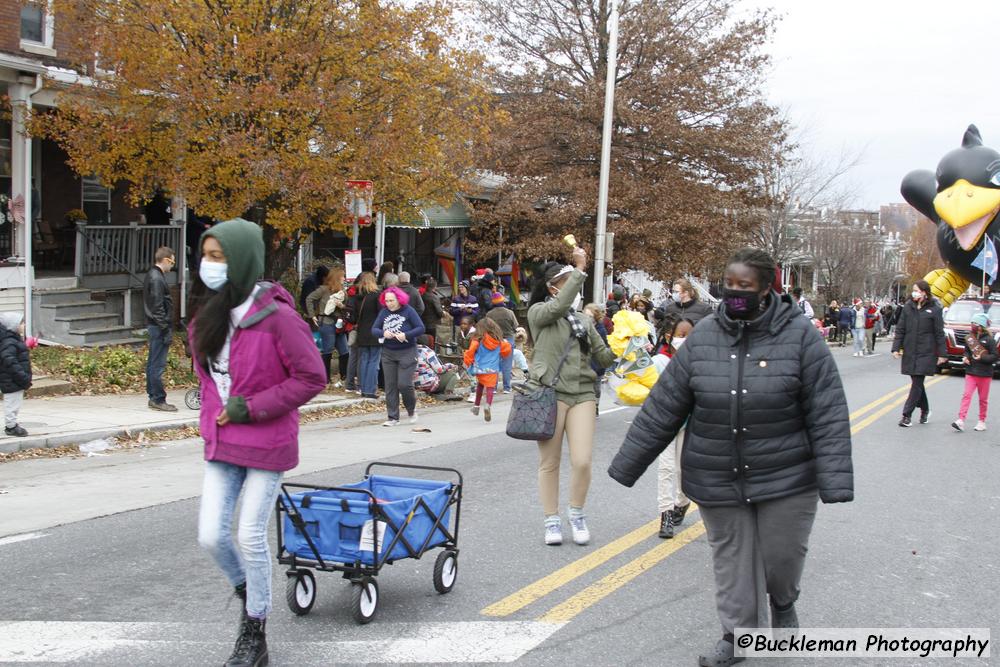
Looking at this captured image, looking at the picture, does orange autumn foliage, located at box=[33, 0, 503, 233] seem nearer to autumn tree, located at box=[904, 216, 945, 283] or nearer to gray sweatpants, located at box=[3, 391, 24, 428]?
gray sweatpants, located at box=[3, 391, 24, 428]

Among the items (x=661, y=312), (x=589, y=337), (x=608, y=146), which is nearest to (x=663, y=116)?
(x=608, y=146)

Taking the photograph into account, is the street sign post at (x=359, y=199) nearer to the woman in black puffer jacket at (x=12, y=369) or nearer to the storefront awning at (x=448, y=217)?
the woman in black puffer jacket at (x=12, y=369)

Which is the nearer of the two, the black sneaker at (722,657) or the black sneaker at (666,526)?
the black sneaker at (722,657)

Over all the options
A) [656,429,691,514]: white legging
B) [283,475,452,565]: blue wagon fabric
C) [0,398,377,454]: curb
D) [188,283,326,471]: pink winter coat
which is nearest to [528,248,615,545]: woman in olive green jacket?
[656,429,691,514]: white legging

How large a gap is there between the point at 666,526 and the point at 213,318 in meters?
3.88

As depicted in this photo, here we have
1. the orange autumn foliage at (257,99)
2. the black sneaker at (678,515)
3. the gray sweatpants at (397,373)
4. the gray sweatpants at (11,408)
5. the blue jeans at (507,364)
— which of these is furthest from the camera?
the blue jeans at (507,364)

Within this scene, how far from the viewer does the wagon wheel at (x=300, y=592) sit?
16.7ft

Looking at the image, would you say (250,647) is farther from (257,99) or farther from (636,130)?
(636,130)

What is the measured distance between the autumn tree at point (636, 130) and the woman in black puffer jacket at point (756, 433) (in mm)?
20274

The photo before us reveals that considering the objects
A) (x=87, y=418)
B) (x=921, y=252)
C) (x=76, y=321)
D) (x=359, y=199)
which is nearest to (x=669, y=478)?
(x=87, y=418)

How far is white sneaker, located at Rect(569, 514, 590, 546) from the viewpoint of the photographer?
6727 millimetres

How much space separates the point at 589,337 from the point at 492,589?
6.11 feet

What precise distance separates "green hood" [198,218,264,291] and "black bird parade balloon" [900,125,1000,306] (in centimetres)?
2014

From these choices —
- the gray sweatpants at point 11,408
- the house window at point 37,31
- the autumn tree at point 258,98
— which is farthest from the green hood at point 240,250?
the house window at point 37,31
